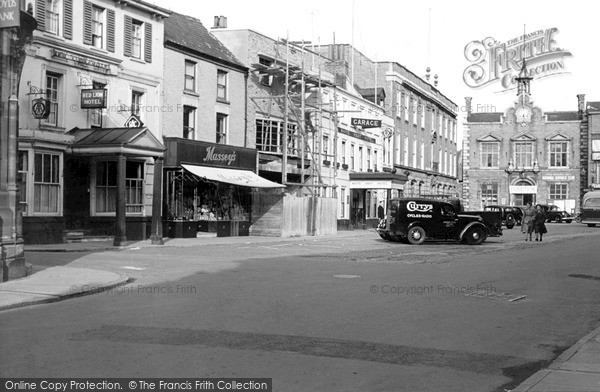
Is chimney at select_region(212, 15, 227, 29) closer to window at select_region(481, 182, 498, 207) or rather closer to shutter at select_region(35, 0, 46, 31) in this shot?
shutter at select_region(35, 0, 46, 31)

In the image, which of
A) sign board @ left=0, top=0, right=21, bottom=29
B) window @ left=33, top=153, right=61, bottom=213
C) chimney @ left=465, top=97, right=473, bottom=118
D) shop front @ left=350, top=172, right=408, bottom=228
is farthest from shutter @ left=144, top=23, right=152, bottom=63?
chimney @ left=465, top=97, right=473, bottom=118

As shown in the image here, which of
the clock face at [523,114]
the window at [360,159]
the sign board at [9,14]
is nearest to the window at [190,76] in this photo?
the sign board at [9,14]

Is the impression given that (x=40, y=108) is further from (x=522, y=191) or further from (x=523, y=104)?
(x=523, y=104)

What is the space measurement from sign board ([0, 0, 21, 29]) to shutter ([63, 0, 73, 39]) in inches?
512

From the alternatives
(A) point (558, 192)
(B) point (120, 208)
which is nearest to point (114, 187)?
(B) point (120, 208)

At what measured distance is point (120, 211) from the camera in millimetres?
25578

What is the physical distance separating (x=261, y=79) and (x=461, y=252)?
17.1m

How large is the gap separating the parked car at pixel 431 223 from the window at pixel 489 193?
54.6 m

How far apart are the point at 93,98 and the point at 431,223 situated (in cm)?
1472

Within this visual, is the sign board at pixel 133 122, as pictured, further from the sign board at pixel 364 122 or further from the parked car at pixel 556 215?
the parked car at pixel 556 215

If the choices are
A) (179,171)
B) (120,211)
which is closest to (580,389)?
(120,211)

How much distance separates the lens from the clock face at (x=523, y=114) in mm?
84750

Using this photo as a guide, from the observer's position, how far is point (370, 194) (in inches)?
2106

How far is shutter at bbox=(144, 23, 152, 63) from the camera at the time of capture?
3044cm
